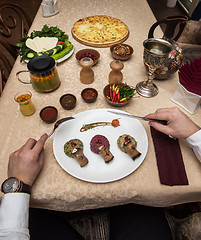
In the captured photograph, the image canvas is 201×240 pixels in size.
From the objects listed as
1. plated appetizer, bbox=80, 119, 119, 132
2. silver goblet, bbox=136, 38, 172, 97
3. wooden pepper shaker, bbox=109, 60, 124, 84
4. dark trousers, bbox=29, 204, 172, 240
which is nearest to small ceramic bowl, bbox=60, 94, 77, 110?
plated appetizer, bbox=80, 119, 119, 132

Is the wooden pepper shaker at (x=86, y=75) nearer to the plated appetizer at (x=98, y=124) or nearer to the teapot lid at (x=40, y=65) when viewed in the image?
the teapot lid at (x=40, y=65)

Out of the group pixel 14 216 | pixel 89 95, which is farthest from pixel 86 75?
pixel 14 216

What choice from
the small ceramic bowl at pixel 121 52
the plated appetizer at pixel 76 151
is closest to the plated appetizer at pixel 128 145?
the plated appetizer at pixel 76 151

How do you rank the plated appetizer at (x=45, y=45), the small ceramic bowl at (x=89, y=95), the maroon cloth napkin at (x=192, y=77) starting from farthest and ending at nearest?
the plated appetizer at (x=45, y=45) → the small ceramic bowl at (x=89, y=95) → the maroon cloth napkin at (x=192, y=77)

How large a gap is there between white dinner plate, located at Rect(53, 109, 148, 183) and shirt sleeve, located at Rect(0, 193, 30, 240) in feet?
0.57

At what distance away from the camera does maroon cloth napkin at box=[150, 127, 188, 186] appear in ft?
2.17

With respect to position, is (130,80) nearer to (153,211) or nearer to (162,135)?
(162,135)

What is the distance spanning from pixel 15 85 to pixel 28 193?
2.08 feet

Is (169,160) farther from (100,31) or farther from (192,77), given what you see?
(100,31)

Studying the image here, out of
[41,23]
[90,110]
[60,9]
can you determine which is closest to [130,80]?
[90,110]

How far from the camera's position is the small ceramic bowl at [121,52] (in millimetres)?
1141

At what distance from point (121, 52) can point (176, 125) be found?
25.5 inches

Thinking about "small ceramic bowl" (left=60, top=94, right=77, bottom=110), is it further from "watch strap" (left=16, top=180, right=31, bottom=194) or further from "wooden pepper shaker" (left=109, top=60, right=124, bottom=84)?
"watch strap" (left=16, top=180, right=31, bottom=194)

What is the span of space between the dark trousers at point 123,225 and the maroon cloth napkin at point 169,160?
0.68ft
